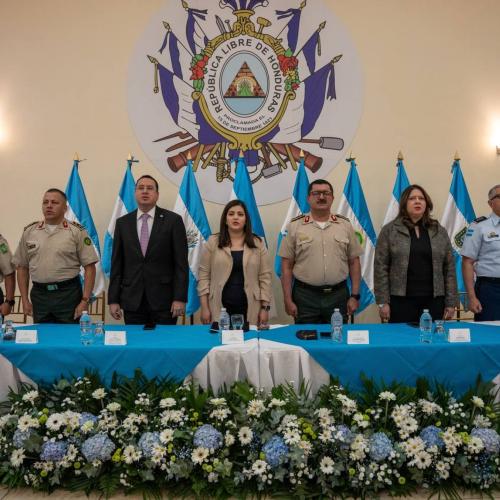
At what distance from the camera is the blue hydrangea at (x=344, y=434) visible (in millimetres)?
1583

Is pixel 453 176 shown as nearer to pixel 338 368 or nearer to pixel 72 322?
pixel 338 368

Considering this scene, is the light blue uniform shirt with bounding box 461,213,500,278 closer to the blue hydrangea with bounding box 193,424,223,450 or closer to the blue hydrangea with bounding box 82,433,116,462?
the blue hydrangea with bounding box 193,424,223,450

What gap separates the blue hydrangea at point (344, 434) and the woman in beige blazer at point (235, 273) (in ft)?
3.46

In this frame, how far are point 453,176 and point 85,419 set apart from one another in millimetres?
3493

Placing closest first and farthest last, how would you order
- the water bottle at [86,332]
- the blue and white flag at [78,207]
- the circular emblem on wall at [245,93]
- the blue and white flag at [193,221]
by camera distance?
the water bottle at [86,332]
the blue and white flag at [193,221]
the blue and white flag at [78,207]
the circular emblem on wall at [245,93]

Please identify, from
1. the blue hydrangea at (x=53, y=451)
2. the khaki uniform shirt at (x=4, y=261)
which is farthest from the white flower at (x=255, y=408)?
the khaki uniform shirt at (x=4, y=261)

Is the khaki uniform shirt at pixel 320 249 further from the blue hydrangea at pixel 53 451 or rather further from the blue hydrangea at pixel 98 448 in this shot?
the blue hydrangea at pixel 53 451

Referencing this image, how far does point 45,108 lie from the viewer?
3.99 meters

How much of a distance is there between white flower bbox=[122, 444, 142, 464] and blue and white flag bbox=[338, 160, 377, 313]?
7.99ft

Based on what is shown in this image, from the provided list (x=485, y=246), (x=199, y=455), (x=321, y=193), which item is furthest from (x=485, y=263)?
(x=199, y=455)

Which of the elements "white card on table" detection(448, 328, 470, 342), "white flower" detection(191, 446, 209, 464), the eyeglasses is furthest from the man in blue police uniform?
"white flower" detection(191, 446, 209, 464)

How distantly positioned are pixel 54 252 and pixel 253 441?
175cm

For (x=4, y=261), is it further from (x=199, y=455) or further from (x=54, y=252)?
(x=199, y=455)

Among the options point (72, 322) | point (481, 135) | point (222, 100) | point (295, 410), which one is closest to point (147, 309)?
point (72, 322)
